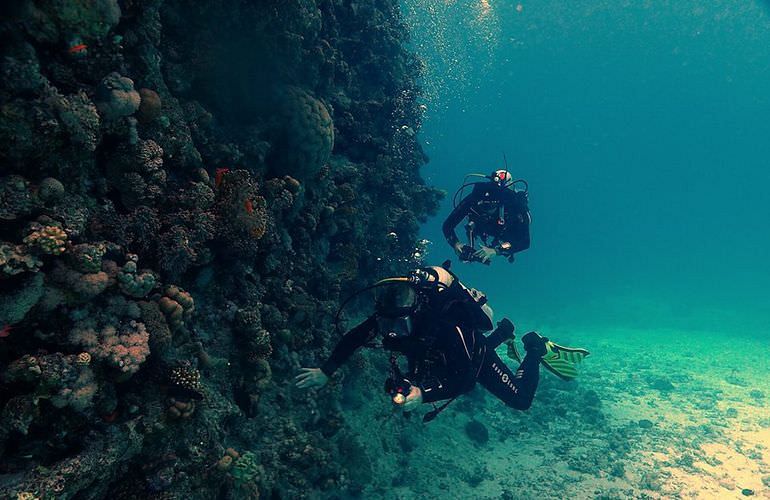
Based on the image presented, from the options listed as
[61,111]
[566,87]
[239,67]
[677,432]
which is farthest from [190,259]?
[566,87]

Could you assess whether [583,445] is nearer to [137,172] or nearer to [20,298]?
[137,172]

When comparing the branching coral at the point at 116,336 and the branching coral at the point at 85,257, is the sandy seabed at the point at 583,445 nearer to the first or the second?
the branching coral at the point at 116,336

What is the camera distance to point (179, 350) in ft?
15.5

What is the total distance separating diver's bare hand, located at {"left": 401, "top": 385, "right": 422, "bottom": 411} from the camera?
180 inches

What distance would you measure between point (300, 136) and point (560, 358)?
A: 7.03m

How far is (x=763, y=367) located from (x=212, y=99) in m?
27.9

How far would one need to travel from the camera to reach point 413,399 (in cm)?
466

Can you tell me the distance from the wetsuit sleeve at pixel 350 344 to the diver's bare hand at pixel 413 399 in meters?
1.07

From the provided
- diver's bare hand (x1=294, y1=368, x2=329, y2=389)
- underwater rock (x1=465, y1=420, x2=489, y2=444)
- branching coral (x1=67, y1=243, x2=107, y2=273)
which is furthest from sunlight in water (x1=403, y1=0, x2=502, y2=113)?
branching coral (x1=67, y1=243, x2=107, y2=273)

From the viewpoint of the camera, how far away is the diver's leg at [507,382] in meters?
7.20

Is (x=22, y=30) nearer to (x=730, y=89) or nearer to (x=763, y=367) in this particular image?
(x=763, y=367)

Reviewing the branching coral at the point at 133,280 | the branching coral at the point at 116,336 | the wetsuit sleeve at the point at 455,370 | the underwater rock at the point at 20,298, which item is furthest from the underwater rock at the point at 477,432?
the underwater rock at the point at 20,298

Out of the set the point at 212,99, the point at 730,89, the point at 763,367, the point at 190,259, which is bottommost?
the point at 190,259

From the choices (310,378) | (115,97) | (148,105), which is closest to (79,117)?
(115,97)
